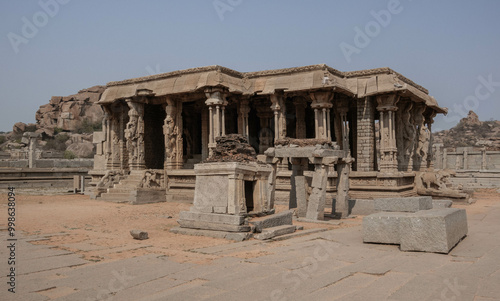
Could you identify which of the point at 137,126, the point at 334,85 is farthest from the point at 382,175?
the point at 137,126

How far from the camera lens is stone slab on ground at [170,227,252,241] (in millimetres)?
8174

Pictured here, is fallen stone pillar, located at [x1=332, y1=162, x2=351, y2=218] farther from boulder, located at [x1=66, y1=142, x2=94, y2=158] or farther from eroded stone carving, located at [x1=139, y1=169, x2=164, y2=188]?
boulder, located at [x1=66, y1=142, x2=94, y2=158]

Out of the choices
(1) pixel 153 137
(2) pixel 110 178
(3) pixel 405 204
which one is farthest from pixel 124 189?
(3) pixel 405 204

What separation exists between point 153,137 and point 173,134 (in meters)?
3.67

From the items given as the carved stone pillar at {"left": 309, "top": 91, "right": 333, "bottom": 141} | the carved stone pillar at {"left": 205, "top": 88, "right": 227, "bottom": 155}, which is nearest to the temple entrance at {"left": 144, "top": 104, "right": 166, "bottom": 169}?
the carved stone pillar at {"left": 205, "top": 88, "right": 227, "bottom": 155}

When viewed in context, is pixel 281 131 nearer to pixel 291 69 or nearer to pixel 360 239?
pixel 291 69

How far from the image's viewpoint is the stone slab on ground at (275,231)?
811 centimetres

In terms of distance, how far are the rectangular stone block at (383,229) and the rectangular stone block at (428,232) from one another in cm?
27

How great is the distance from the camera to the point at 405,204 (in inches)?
365

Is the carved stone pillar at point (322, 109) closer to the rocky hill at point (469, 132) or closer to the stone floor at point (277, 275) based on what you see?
the stone floor at point (277, 275)

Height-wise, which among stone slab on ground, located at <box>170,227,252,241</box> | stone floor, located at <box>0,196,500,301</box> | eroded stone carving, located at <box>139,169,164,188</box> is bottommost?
stone slab on ground, located at <box>170,227,252,241</box>

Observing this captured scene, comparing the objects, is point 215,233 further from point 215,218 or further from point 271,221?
point 271,221

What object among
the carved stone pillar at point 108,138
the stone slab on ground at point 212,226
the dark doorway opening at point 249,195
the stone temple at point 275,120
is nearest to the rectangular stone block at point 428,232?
the stone slab on ground at point 212,226

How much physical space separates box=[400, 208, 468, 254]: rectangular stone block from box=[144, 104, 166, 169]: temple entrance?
53.4 feet
